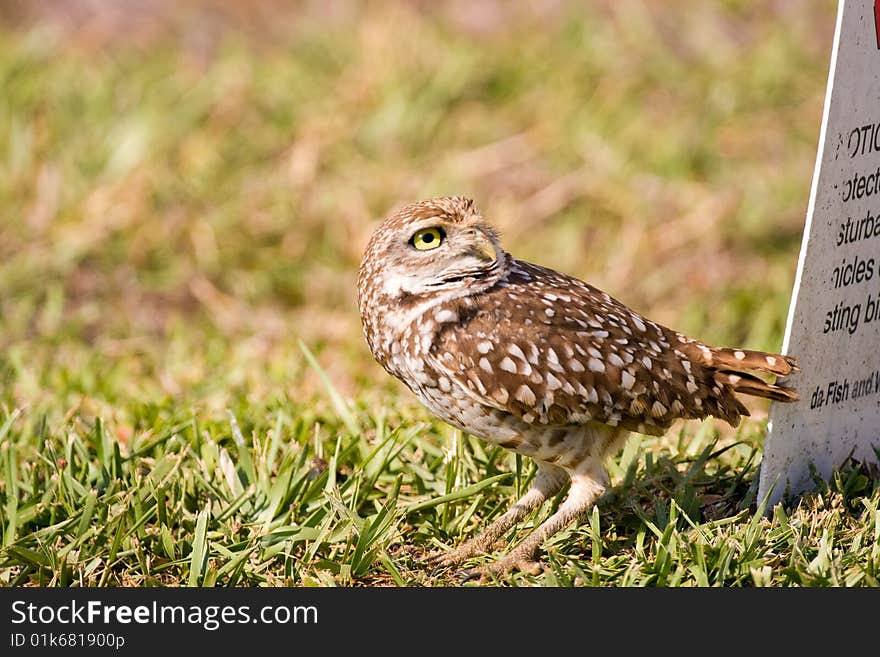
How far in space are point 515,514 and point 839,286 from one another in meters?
1.29

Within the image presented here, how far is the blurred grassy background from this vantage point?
622cm

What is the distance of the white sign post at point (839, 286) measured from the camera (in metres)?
3.58

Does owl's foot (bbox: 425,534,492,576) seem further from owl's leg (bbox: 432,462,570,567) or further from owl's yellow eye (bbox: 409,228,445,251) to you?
owl's yellow eye (bbox: 409,228,445,251)

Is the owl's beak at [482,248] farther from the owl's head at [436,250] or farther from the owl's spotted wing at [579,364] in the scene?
the owl's spotted wing at [579,364]

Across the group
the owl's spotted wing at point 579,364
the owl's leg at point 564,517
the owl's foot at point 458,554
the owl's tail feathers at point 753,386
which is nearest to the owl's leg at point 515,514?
the owl's foot at point 458,554

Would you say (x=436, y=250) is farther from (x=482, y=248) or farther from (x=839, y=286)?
(x=839, y=286)

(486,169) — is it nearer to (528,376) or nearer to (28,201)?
(28,201)

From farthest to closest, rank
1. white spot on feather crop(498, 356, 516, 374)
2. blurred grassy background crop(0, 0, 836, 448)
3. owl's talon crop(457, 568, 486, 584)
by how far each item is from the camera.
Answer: blurred grassy background crop(0, 0, 836, 448) → owl's talon crop(457, 568, 486, 584) → white spot on feather crop(498, 356, 516, 374)

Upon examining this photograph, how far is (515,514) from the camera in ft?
12.8

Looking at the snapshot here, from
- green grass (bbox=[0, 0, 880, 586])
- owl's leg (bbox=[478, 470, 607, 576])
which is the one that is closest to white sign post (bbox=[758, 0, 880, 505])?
green grass (bbox=[0, 0, 880, 586])

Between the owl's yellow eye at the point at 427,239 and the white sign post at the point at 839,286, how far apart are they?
1.12 meters

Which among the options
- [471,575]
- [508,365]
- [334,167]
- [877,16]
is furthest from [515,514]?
[334,167]

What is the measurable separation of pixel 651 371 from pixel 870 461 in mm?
1049

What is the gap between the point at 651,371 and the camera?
3.60 metres
